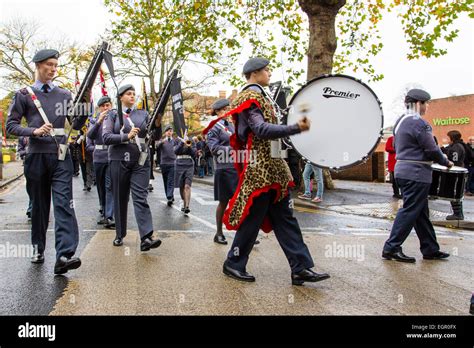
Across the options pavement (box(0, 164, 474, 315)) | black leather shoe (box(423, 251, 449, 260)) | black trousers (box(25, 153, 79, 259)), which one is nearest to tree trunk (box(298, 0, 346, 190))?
pavement (box(0, 164, 474, 315))

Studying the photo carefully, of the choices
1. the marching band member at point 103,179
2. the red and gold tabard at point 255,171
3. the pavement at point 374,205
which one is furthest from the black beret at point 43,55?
the pavement at point 374,205

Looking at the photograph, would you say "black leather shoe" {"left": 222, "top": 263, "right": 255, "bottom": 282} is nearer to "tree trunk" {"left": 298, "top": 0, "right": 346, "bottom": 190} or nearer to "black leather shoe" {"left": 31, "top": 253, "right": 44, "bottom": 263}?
"black leather shoe" {"left": 31, "top": 253, "right": 44, "bottom": 263}

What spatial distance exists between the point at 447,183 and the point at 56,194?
17.3ft

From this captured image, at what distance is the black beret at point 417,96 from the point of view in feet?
20.8

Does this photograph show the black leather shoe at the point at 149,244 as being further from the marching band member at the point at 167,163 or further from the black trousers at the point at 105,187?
the marching band member at the point at 167,163

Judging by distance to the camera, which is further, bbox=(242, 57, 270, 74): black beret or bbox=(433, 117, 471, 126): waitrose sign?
bbox=(433, 117, 471, 126): waitrose sign

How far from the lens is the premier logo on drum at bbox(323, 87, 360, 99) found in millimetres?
4707

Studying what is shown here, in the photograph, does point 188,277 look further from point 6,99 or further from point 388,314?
point 6,99

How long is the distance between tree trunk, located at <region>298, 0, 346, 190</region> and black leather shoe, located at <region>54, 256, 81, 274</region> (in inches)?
437

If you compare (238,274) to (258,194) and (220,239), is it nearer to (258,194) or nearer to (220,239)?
(258,194)

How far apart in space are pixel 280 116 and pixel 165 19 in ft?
49.6

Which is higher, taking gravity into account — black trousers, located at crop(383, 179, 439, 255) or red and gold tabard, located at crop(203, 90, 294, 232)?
red and gold tabard, located at crop(203, 90, 294, 232)

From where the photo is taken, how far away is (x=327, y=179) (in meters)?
16.5

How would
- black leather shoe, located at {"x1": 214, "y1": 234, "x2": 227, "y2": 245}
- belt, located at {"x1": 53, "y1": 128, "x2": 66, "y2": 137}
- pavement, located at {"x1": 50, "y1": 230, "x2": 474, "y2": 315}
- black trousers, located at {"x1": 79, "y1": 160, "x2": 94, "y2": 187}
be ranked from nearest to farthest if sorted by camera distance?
pavement, located at {"x1": 50, "y1": 230, "x2": 474, "y2": 315} → belt, located at {"x1": 53, "y1": 128, "x2": 66, "y2": 137} → black leather shoe, located at {"x1": 214, "y1": 234, "x2": 227, "y2": 245} → black trousers, located at {"x1": 79, "y1": 160, "x2": 94, "y2": 187}
